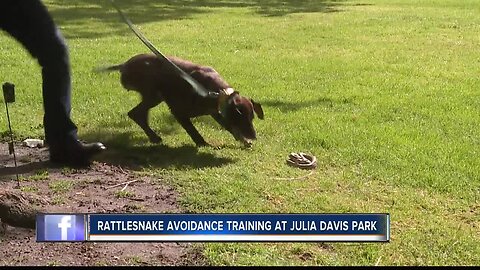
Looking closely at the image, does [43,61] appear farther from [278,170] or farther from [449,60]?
[449,60]

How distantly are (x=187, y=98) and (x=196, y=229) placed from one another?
7.55 feet

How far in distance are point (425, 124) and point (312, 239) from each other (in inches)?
A: 128

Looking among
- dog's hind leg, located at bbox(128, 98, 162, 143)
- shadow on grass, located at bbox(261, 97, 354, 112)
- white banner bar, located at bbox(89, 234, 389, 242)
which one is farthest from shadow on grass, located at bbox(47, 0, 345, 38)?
white banner bar, located at bbox(89, 234, 389, 242)

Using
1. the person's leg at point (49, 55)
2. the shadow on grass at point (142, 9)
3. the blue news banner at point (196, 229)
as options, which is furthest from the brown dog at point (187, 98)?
the shadow on grass at point (142, 9)

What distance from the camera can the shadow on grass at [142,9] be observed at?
14109mm

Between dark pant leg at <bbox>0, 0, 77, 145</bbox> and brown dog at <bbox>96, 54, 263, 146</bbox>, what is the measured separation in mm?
1324

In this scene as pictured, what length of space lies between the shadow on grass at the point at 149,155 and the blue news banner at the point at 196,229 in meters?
1.44

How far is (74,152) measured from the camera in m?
5.07

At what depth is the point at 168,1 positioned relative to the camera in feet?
66.1

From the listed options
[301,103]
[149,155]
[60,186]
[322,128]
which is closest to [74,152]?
[60,186]

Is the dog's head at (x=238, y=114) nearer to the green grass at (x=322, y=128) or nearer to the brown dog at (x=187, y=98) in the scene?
the brown dog at (x=187, y=98)

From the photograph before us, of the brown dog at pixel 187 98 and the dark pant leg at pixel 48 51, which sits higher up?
the dark pant leg at pixel 48 51

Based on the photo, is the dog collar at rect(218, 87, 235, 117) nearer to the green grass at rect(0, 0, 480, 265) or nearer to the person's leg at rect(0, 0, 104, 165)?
the green grass at rect(0, 0, 480, 265)

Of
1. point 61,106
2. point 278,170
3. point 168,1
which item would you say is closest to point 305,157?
point 278,170
